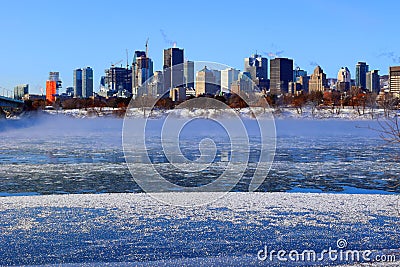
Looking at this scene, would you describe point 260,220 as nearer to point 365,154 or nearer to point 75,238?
point 75,238

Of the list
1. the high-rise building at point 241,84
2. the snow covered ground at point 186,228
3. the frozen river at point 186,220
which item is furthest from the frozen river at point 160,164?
the high-rise building at point 241,84

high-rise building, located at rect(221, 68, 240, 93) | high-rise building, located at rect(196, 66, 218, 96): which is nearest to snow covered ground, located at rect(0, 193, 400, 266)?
high-rise building, located at rect(221, 68, 240, 93)

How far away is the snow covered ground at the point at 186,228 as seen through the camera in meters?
5.57

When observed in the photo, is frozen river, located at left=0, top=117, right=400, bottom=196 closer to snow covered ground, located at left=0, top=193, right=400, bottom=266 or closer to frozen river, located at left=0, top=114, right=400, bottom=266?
frozen river, located at left=0, top=114, right=400, bottom=266

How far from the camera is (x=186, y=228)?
682 centimetres

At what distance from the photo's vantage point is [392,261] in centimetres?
524

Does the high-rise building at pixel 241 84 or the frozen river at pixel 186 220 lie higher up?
the high-rise building at pixel 241 84

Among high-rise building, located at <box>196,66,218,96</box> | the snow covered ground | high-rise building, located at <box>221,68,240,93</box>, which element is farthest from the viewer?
high-rise building, located at <box>196,66,218,96</box>

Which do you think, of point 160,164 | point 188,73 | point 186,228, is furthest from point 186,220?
point 160,164

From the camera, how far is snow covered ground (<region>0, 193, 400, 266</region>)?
219 inches

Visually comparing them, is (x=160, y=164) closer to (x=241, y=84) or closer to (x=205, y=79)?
(x=241, y=84)

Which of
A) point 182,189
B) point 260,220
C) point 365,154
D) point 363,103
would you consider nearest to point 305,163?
point 365,154

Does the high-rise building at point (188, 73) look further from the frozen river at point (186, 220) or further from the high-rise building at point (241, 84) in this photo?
the frozen river at point (186, 220)

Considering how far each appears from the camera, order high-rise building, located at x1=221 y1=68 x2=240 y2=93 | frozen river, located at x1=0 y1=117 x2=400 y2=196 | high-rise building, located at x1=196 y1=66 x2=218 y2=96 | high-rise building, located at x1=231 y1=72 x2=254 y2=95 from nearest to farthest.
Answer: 1. frozen river, located at x1=0 y1=117 x2=400 y2=196
2. high-rise building, located at x1=221 y1=68 x2=240 y2=93
3. high-rise building, located at x1=196 y1=66 x2=218 y2=96
4. high-rise building, located at x1=231 y1=72 x2=254 y2=95
